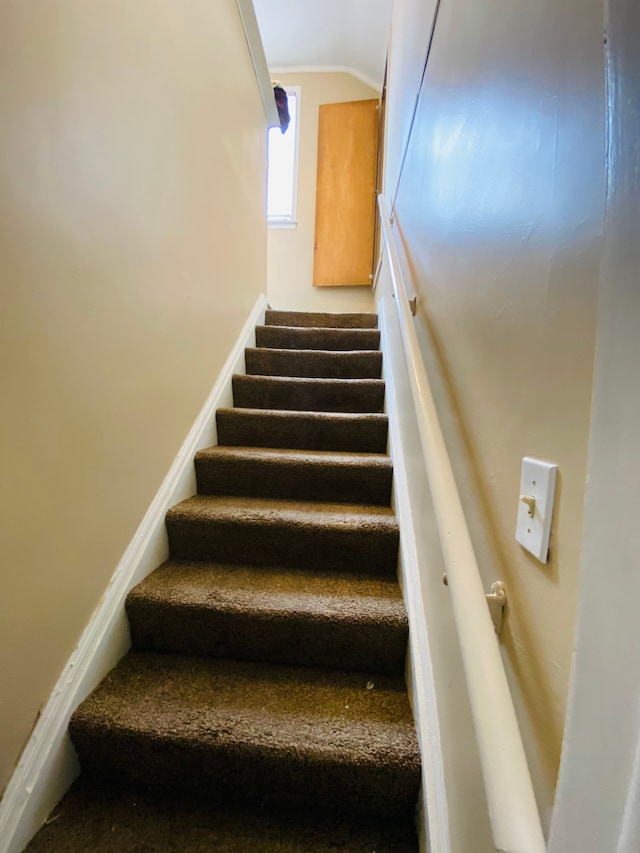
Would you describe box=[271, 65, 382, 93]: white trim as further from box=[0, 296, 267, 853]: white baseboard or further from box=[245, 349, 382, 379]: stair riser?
box=[0, 296, 267, 853]: white baseboard

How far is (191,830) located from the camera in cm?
82

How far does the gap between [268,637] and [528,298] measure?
104 cm

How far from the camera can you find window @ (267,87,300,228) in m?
3.88

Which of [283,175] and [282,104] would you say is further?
[283,175]

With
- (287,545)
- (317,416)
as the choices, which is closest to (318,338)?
(317,416)

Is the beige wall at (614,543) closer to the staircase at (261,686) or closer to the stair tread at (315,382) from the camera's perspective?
the staircase at (261,686)

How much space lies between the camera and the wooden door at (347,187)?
3.65 metres

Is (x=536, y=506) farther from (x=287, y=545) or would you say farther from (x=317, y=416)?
(x=317, y=416)

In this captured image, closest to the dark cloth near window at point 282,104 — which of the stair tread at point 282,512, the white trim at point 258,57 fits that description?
the white trim at point 258,57

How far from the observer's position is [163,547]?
1347 mm

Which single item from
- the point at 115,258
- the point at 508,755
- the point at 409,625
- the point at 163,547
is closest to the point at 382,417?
the point at 409,625

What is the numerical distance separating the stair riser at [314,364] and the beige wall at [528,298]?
1368 millimetres

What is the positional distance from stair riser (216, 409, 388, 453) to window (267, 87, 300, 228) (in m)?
2.92

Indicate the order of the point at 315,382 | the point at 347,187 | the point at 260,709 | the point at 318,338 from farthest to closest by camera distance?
the point at 347,187 < the point at 318,338 < the point at 315,382 < the point at 260,709
